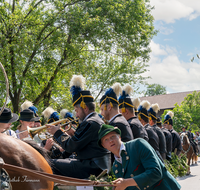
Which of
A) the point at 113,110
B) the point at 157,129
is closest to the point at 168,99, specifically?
the point at 157,129

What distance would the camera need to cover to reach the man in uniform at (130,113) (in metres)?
5.73

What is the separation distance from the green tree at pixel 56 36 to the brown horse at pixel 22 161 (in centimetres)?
878

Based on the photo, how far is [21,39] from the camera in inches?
449

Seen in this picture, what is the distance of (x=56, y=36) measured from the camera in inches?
489

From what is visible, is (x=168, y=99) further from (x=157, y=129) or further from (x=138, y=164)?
(x=138, y=164)

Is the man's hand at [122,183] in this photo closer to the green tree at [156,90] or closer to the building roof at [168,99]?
the building roof at [168,99]

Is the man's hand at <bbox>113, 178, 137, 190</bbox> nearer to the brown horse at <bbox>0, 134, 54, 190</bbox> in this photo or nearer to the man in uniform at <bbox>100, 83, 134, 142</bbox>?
the brown horse at <bbox>0, 134, 54, 190</bbox>

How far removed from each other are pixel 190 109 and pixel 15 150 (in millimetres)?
43187

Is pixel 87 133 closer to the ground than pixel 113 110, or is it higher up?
closer to the ground

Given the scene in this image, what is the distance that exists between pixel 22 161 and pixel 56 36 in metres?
10.5

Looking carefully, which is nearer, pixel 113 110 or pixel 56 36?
pixel 113 110

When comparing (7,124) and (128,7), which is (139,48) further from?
(7,124)

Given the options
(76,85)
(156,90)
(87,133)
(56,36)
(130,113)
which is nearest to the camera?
(87,133)

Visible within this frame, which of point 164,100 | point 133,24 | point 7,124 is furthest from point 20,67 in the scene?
point 164,100
